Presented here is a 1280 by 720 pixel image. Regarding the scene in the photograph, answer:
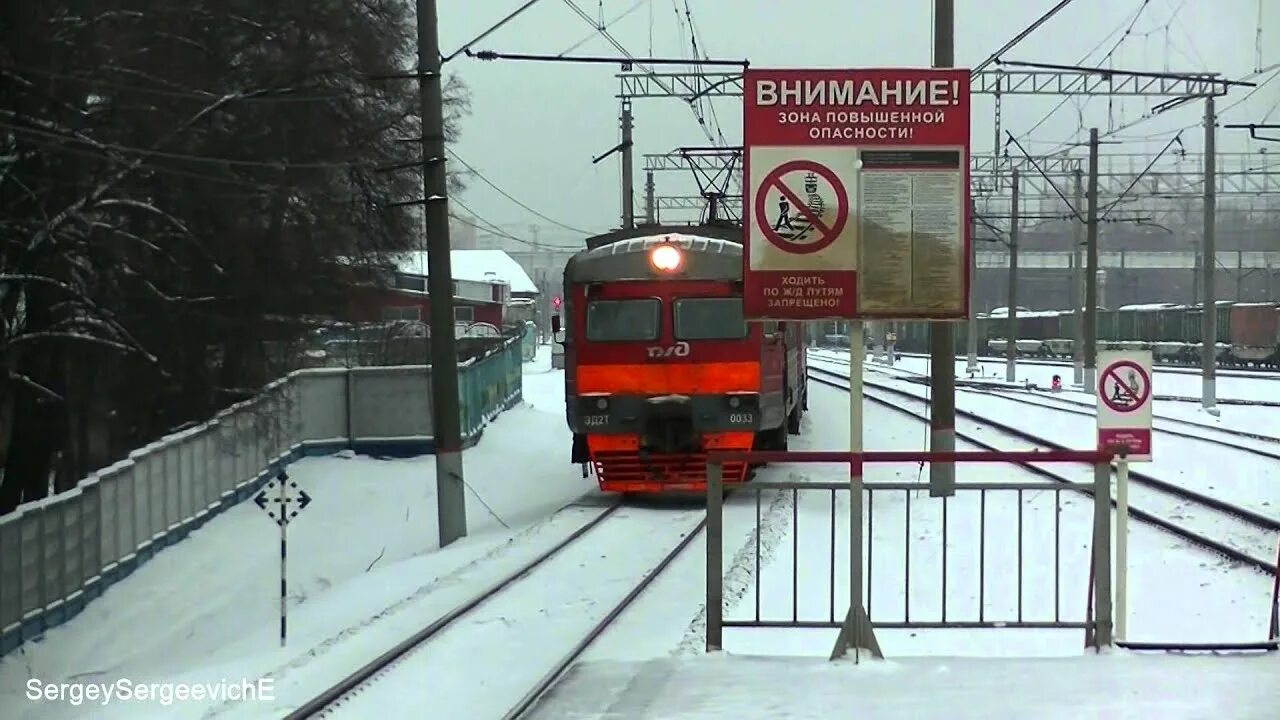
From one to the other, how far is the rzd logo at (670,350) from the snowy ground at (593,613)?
1.91 metres

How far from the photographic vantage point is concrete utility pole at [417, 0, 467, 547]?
1658 centimetres

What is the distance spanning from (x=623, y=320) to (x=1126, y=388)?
30.9ft

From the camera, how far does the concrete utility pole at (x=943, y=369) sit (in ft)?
47.5

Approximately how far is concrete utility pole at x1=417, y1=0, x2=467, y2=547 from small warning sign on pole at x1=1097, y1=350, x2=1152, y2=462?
10140 mm

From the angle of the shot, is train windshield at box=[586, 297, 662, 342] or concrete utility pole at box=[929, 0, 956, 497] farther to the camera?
train windshield at box=[586, 297, 662, 342]

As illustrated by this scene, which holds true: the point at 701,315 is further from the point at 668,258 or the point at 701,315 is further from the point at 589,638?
the point at 589,638

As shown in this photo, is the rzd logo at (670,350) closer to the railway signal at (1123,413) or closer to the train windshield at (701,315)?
the train windshield at (701,315)

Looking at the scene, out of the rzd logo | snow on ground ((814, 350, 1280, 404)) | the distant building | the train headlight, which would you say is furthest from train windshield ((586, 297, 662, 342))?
snow on ground ((814, 350, 1280, 404))

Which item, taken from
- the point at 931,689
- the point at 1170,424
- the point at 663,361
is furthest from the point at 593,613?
the point at 1170,424

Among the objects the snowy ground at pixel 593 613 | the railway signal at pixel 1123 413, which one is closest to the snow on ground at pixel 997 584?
the snowy ground at pixel 593 613

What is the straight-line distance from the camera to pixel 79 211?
16.4m

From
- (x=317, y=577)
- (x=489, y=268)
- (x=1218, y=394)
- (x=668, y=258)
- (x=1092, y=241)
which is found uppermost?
(x=489, y=268)

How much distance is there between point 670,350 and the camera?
16.7 metres

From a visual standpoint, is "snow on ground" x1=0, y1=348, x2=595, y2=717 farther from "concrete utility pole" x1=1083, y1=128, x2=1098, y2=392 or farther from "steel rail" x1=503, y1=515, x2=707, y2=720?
"concrete utility pole" x1=1083, y1=128, x2=1098, y2=392
